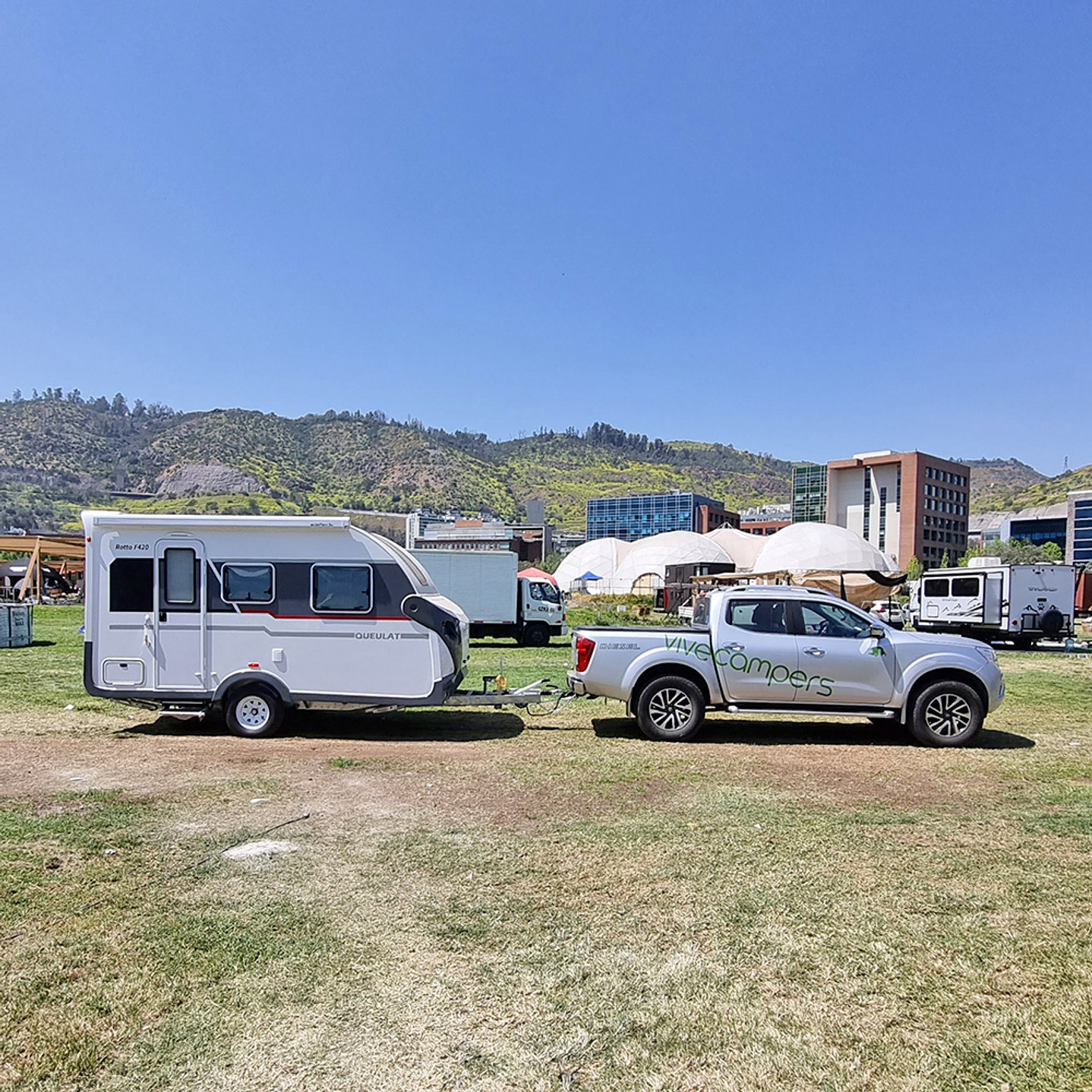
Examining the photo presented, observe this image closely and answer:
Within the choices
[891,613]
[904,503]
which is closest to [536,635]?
[891,613]

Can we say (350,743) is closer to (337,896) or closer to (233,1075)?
(337,896)

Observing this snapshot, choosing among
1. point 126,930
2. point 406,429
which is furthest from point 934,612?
point 406,429

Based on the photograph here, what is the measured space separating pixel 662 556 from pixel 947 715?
Result: 64.6m

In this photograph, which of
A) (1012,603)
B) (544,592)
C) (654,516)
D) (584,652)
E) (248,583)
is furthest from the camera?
(654,516)

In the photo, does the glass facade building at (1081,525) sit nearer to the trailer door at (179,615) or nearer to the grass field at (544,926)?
the grass field at (544,926)

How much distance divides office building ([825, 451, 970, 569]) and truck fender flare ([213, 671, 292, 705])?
104 metres

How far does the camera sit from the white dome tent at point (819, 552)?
73.3m

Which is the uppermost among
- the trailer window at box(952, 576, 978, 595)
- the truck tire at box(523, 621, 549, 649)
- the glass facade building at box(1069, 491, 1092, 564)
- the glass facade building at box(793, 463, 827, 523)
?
the glass facade building at box(793, 463, 827, 523)

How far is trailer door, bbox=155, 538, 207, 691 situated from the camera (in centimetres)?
1002

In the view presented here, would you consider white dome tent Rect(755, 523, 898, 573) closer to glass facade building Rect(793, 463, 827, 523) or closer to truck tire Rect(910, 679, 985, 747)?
glass facade building Rect(793, 463, 827, 523)

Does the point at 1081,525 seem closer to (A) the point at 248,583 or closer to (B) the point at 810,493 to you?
(B) the point at 810,493

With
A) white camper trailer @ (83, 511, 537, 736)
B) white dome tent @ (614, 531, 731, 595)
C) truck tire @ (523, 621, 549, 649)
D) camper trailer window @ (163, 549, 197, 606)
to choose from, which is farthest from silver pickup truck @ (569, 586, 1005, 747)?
white dome tent @ (614, 531, 731, 595)

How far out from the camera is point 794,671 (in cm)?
988

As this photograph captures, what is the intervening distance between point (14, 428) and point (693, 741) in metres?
194
